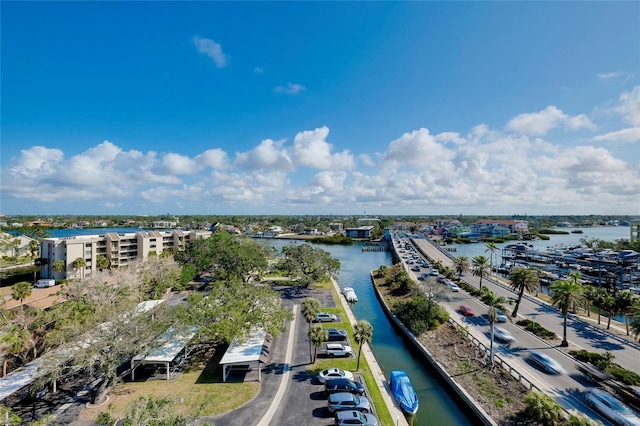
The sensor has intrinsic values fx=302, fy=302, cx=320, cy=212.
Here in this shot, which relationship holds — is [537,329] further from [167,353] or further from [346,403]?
[167,353]

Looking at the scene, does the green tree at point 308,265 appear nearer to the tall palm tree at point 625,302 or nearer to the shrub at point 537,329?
the shrub at point 537,329

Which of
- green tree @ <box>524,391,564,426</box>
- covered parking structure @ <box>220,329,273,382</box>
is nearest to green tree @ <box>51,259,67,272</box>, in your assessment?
covered parking structure @ <box>220,329,273,382</box>

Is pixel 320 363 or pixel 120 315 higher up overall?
pixel 120 315

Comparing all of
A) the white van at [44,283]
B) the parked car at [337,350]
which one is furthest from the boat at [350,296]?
the white van at [44,283]

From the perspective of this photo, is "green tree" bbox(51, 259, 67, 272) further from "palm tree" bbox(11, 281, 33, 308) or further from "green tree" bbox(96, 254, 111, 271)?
"palm tree" bbox(11, 281, 33, 308)

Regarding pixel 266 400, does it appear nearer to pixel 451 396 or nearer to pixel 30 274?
pixel 451 396

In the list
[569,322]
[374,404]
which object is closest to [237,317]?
[374,404]
